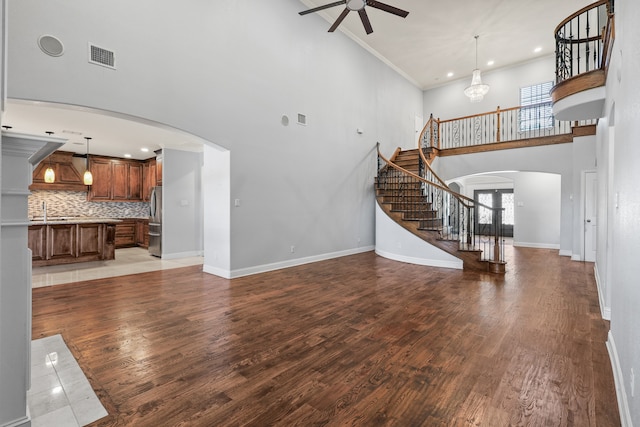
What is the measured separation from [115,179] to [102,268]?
4053mm

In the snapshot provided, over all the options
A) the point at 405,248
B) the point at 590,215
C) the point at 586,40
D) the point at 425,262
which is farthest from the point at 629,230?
the point at 590,215

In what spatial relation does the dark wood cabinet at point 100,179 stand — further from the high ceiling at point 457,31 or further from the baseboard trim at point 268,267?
the high ceiling at point 457,31

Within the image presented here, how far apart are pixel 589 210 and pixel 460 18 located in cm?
527

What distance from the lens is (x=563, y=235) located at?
7.50 meters

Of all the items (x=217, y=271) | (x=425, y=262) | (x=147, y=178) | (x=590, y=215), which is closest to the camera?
(x=217, y=271)

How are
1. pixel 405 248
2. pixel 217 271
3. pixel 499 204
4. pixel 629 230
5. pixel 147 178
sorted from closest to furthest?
pixel 629 230
pixel 217 271
pixel 405 248
pixel 147 178
pixel 499 204

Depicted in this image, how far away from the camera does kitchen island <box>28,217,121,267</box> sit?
601cm

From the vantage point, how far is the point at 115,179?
9047 millimetres

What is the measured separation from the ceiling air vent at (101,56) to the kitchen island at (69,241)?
4038 millimetres

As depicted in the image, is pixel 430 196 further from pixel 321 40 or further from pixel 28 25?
pixel 28 25

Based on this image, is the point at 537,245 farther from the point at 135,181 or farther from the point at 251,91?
the point at 135,181

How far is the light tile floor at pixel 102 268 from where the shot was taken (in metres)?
5.11

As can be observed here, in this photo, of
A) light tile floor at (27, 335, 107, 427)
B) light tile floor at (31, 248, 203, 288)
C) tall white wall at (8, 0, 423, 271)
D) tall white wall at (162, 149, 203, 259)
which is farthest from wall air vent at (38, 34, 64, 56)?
tall white wall at (162, 149, 203, 259)

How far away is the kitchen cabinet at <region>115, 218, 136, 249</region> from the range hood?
4.61ft
